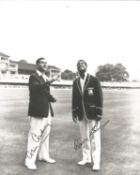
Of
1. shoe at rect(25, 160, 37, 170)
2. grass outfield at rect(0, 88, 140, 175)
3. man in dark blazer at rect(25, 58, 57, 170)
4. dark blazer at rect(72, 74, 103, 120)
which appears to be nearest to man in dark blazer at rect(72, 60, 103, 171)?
dark blazer at rect(72, 74, 103, 120)

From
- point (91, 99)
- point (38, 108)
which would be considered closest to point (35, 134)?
point (38, 108)

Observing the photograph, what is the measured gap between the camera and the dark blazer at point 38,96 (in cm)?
635

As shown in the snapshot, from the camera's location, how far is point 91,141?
6.61 m

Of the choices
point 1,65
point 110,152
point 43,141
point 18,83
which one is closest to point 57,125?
point 110,152

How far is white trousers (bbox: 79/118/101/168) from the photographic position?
253 inches

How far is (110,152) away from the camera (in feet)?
26.2

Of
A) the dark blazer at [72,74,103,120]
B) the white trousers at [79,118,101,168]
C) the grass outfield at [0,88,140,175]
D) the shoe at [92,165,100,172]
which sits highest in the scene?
the dark blazer at [72,74,103,120]

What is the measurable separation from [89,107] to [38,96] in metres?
0.95

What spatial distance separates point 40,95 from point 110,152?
2498 mm

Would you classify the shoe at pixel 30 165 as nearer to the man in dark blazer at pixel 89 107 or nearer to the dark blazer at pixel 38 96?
the dark blazer at pixel 38 96

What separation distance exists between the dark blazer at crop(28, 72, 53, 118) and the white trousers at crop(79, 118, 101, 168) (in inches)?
29.8

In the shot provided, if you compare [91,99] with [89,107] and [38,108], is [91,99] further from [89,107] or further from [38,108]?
[38,108]

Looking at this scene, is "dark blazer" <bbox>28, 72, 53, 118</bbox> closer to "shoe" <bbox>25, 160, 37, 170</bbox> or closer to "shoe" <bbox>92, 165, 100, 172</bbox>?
"shoe" <bbox>25, 160, 37, 170</bbox>

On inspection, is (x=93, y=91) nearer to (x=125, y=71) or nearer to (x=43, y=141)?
(x=43, y=141)
